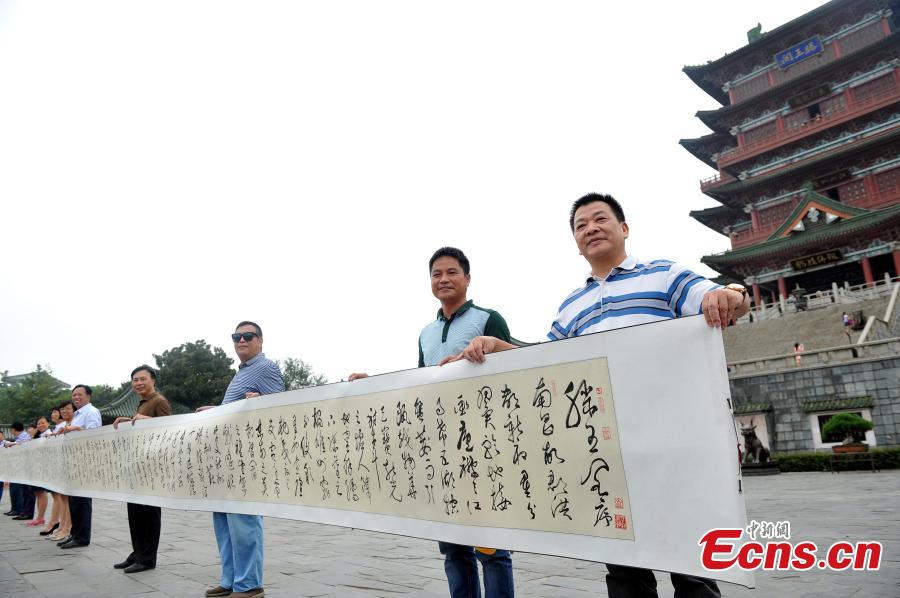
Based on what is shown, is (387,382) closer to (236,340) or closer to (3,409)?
(236,340)

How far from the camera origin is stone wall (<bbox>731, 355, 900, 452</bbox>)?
13305 millimetres

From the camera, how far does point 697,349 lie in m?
1.79

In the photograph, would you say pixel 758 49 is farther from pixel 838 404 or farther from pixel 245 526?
pixel 245 526

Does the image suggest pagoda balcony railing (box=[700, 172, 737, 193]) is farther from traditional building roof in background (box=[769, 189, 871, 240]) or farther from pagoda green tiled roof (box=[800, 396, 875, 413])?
pagoda green tiled roof (box=[800, 396, 875, 413])

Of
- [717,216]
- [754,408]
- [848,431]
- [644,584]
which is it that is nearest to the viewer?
[644,584]

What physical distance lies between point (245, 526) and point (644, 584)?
9.08 feet

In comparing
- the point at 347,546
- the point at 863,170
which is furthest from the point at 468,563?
the point at 863,170

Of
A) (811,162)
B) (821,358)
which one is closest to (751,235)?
(811,162)

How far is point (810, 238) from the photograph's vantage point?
22344 millimetres

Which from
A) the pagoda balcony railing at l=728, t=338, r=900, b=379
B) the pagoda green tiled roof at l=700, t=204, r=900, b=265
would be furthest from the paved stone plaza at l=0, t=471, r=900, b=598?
the pagoda green tiled roof at l=700, t=204, r=900, b=265

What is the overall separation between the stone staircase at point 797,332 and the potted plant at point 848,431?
325cm

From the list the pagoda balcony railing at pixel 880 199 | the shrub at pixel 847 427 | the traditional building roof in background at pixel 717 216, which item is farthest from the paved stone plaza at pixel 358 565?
the traditional building roof in background at pixel 717 216

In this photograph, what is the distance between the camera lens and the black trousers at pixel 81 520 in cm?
661

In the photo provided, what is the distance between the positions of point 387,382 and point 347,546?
4190 millimetres
